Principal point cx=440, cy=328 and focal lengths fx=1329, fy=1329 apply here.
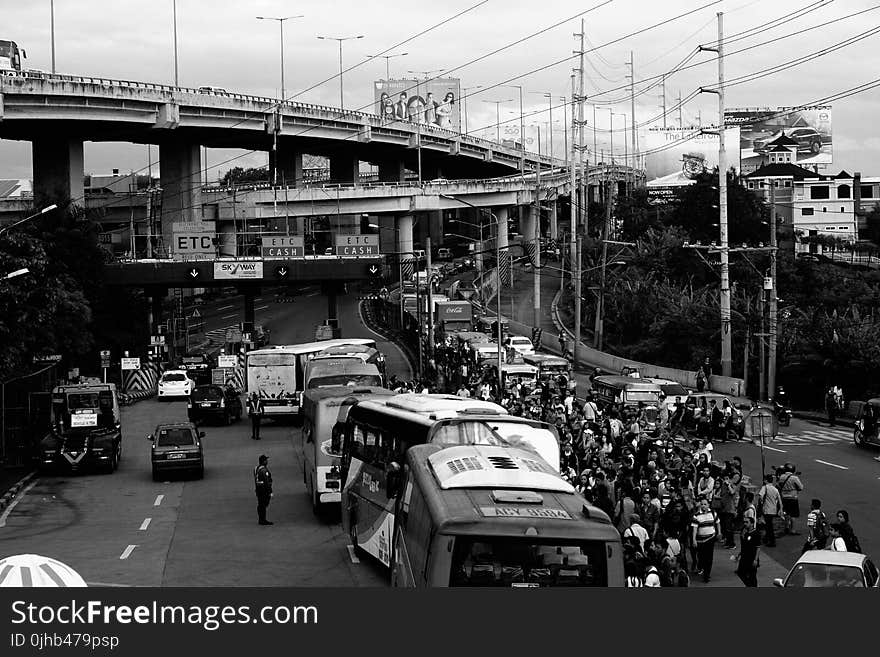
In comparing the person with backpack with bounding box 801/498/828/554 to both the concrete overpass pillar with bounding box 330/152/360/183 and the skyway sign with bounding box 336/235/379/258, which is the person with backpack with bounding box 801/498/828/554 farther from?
the concrete overpass pillar with bounding box 330/152/360/183

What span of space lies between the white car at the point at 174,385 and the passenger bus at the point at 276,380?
45.8 ft

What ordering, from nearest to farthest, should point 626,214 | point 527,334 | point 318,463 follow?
point 318,463 < point 527,334 < point 626,214

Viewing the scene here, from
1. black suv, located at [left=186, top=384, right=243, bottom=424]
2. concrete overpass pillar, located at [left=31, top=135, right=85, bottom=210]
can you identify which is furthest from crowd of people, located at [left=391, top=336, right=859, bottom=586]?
concrete overpass pillar, located at [left=31, top=135, right=85, bottom=210]

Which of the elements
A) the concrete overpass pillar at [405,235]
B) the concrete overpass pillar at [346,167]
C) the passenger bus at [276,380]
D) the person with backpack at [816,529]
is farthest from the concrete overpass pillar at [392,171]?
the person with backpack at [816,529]

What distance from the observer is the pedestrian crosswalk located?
140 ft

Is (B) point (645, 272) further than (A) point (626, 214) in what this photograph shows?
No

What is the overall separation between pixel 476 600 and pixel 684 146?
174m

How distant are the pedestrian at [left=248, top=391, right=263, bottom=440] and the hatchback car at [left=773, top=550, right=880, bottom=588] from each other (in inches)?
1172

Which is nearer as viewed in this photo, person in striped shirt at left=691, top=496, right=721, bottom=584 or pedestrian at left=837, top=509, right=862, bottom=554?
pedestrian at left=837, top=509, right=862, bottom=554

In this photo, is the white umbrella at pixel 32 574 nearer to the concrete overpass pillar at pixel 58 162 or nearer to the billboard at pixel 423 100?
the concrete overpass pillar at pixel 58 162

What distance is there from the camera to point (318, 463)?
27922 millimetres

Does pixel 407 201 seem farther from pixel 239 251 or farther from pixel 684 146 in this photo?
pixel 684 146

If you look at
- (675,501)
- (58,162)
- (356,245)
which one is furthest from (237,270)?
(675,501)

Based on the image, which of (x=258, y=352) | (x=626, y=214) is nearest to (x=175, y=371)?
(x=258, y=352)
